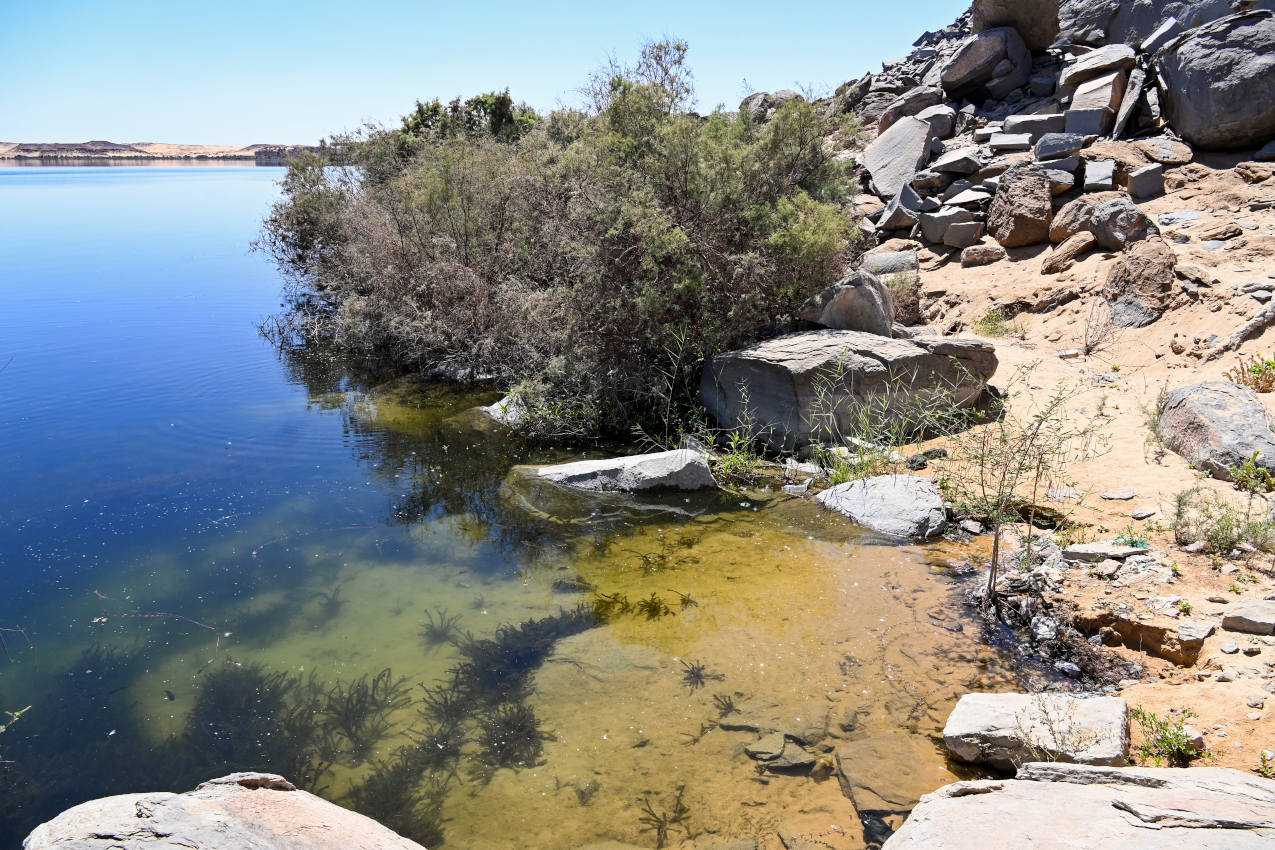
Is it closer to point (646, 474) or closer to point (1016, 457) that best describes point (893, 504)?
point (1016, 457)

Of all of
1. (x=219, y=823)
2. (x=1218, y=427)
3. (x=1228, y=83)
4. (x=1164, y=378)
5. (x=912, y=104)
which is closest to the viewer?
(x=219, y=823)

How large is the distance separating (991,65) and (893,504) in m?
13.8

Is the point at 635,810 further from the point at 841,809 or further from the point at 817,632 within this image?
the point at 817,632

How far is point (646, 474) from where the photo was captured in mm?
7723

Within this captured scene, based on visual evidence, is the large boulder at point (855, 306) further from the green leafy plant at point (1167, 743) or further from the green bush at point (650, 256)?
the green leafy plant at point (1167, 743)

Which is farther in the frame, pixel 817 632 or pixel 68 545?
pixel 68 545

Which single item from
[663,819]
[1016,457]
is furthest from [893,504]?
[663,819]

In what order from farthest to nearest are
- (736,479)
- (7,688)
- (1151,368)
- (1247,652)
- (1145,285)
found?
(1145,285) < (1151,368) < (736,479) < (7,688) < (1247,652)

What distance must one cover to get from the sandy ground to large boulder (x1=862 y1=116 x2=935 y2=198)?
8.01 ft

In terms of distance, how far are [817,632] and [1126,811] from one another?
2.59 metres

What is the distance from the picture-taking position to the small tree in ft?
19.0

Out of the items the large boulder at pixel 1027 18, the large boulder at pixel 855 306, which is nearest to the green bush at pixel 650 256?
the large boulder at pixel 855 306

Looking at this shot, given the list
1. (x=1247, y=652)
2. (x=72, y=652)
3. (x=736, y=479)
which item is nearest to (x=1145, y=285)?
(x=736, y=479)

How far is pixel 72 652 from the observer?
5234 mm
